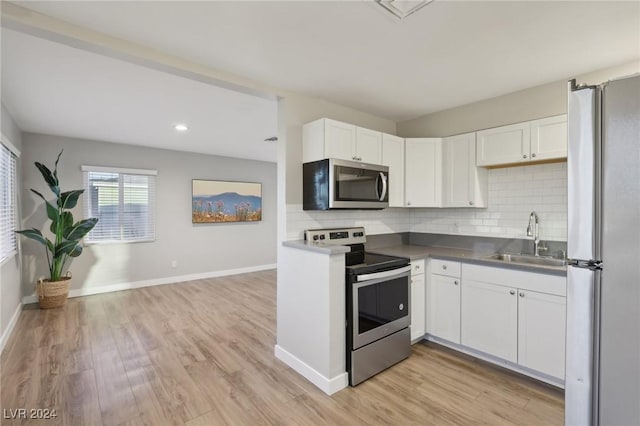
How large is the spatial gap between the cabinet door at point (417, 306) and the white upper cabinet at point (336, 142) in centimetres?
123

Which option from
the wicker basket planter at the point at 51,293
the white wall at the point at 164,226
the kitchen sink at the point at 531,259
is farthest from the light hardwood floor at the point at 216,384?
the white wall at the point at 164,226

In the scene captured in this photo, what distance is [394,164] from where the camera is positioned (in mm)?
3252

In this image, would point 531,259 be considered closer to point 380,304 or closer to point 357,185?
point 380,304

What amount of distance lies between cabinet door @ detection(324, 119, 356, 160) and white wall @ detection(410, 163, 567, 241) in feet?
4.86

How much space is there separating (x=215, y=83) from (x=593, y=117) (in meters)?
2.40

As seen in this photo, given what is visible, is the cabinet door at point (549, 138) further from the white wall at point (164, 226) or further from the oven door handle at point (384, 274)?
the white wall at point (164, 226)

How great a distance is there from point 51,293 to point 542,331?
18.6ft

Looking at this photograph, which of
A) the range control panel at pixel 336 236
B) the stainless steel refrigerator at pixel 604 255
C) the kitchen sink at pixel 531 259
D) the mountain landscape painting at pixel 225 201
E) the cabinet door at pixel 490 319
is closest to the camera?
the stainless steel refrigerator at pixel 604 255

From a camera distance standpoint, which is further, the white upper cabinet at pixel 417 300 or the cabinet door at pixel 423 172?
the cabinet door at pixel 423 172

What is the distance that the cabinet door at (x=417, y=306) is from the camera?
290 centimetres

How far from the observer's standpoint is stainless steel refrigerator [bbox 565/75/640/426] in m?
0.86

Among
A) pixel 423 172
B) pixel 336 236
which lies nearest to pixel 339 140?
pixel 336 236

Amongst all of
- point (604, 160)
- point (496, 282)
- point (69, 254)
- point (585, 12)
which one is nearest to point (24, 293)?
point (69, 254)

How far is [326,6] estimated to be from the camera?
1.65 metres
